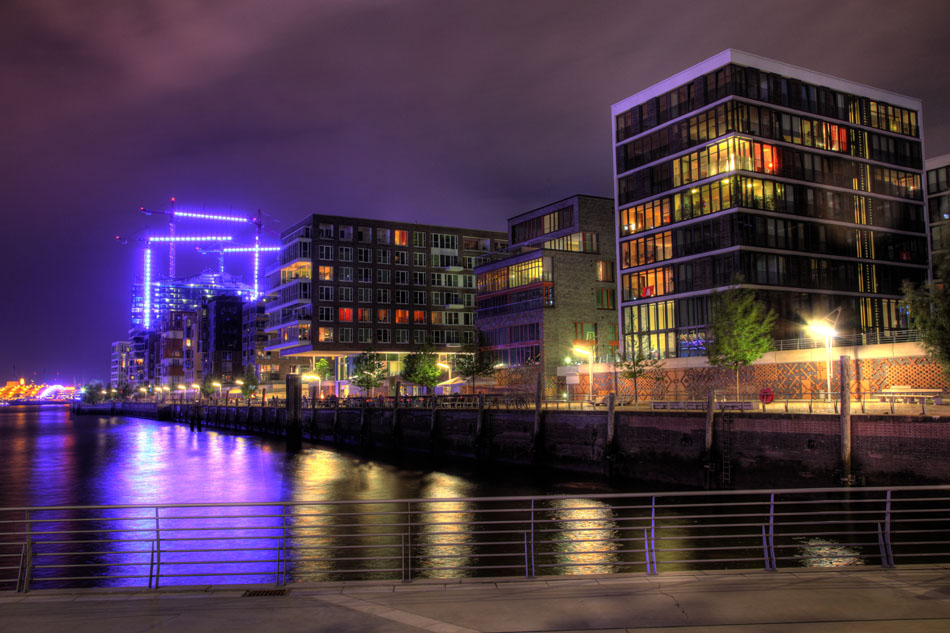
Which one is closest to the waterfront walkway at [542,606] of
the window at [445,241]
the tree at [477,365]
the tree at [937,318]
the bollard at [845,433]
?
the bollard at [845,433]

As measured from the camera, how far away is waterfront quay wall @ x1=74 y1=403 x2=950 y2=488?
2952 centimetres

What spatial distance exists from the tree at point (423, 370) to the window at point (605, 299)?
72.7ft

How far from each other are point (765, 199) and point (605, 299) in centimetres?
2557

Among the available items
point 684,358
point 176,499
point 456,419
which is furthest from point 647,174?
point 176,499

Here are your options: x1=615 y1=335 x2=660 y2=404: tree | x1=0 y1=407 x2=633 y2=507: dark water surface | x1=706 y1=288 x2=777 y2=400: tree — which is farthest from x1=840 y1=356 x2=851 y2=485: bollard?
x1=615 y1=335 x2=660 y2=404: tree

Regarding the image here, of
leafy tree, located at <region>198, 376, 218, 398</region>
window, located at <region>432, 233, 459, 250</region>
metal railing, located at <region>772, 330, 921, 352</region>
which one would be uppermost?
window, located at <region>432, 233, 459, 250</region>

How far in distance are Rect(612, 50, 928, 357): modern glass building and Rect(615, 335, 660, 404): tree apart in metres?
1.19

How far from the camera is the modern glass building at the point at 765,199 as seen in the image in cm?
6456

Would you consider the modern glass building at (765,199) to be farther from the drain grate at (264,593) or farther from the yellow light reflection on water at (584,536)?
the drain grate at (264,593)

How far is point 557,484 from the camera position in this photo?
41.9 metres

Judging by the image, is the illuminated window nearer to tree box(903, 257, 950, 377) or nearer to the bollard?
tree box(903, 257, 950, 377)

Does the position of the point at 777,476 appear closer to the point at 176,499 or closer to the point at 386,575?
the point at 386,575

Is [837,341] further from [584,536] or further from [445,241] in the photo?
[445,241]

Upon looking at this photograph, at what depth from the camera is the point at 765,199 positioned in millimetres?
65188
